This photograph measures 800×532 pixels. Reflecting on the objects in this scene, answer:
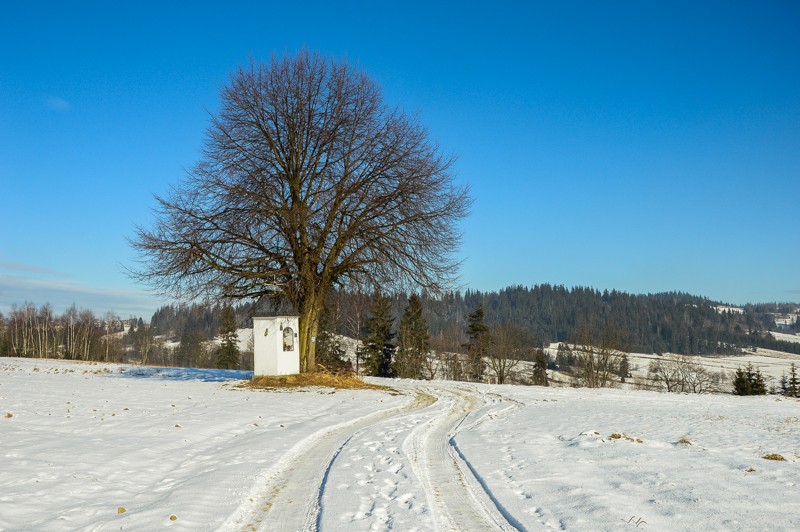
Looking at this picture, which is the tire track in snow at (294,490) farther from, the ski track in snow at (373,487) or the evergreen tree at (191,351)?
the evergreen tree at (191,351)

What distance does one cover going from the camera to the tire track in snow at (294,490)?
19.5 ft

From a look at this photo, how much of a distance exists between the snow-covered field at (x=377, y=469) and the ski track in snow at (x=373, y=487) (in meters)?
0.04

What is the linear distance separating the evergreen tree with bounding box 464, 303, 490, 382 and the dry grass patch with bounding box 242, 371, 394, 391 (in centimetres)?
2803

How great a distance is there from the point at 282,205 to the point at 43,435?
42.0 ft

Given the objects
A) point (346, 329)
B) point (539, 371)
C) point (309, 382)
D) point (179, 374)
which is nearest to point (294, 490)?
point (309, 382)

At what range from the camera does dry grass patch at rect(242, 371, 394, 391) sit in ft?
70.0

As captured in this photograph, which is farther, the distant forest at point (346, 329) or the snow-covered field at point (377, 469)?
the distant forest at point (346, 329)

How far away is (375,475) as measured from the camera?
7.80 metres

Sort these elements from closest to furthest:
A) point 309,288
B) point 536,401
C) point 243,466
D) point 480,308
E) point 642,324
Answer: point 243,466 → point 536,401 → point 309,288 → point 480,308 → point 642,324

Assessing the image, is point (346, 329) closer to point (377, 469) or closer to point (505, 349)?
point (505, 349)

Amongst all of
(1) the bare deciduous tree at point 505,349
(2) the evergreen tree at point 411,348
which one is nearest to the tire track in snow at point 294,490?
(1) the bare deciduous tree at point 505,349

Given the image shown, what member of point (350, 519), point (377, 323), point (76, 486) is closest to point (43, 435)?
point (76, 486)

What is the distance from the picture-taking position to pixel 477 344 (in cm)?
5028

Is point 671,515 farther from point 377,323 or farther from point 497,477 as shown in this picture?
point 377,323
